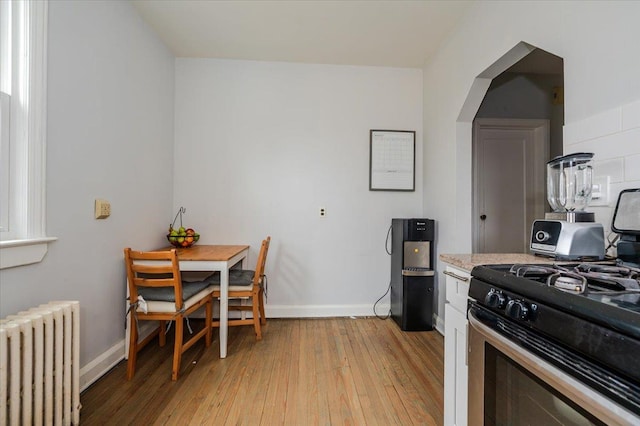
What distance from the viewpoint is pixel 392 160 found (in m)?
2.99

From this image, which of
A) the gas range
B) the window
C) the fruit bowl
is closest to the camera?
the gas range

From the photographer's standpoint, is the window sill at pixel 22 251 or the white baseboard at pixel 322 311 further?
the white baseboard at pixel 322 311

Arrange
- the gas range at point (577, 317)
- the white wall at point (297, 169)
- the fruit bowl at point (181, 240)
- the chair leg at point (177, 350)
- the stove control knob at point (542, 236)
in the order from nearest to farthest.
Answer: the gas range at point (577, 317) → the stove control knob at point (542, 236) → the chair leg at point (177, 350) → the fruit bowl at point (181, 240) → the white wall at point (297, 169)

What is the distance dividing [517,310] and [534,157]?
308 cm

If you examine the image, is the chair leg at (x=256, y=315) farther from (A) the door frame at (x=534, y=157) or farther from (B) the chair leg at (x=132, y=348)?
(A) the door frame at (x=534, y=157)

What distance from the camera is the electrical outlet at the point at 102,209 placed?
1813mm

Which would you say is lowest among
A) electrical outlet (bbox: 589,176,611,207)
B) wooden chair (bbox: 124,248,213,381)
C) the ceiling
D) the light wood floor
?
the light wood floor

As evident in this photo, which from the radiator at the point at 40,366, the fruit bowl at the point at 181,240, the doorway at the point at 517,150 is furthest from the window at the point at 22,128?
the doorway at the point at 517,150

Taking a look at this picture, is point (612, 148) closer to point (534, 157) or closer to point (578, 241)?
point (578, 241)

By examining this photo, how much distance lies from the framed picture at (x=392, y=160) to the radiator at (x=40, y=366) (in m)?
2.55

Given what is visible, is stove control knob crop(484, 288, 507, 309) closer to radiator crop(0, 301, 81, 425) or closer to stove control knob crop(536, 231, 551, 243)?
stove control knob crop(536, 231, 551, 243)

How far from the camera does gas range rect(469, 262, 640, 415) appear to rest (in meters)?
0.51

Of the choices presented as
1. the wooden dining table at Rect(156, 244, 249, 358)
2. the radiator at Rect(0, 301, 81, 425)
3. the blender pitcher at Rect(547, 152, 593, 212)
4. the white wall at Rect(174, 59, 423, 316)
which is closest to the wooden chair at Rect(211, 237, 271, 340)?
the wooden dining table at Rect(156, 244, 249, 358)

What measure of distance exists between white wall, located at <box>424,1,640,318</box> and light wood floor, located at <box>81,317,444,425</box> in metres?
1.06
